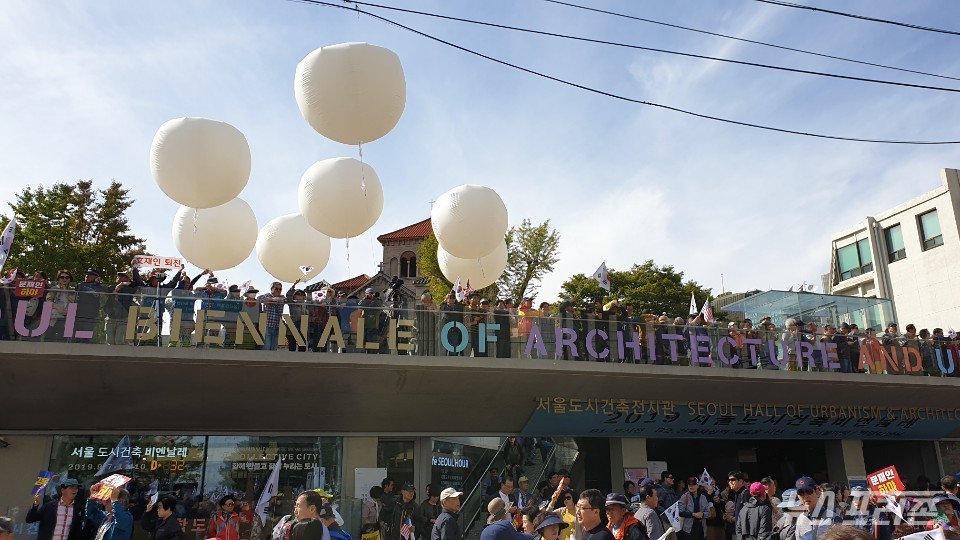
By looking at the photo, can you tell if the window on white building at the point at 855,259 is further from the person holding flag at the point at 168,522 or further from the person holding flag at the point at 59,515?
the person holding flag at the point at 59,515

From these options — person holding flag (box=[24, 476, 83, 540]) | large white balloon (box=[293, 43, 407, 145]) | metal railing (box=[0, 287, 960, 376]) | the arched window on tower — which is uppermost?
the arched window on tower

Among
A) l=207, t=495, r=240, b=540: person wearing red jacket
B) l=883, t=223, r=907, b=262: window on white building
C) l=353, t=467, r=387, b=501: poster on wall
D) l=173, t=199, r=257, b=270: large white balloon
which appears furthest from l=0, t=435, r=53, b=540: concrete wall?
l=883, t=223, r=907, b=262: window on white building

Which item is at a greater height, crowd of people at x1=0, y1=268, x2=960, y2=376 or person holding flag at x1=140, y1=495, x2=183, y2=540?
crowd of people at x1=0, y1=268, x2=960, y2=376

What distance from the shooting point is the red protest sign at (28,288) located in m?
12.1

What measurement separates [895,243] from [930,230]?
102 inches

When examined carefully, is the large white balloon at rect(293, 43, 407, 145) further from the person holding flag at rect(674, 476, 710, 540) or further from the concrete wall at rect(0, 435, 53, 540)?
the concrete wall at rect(0, 435, 53, 540)

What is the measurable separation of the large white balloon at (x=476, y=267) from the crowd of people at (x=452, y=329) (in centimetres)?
45

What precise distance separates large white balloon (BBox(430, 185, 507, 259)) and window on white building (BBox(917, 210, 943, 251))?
1092 inches

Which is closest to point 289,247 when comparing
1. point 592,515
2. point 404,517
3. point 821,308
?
point 404,517

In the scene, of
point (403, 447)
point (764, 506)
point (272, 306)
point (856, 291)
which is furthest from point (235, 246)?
point (856, 291)

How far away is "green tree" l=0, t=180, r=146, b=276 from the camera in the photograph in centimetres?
2453

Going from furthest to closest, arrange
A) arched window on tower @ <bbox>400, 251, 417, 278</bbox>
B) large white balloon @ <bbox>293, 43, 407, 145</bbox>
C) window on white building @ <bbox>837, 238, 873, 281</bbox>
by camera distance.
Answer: arched window on tower @ <bbox>400, 251, 417, 278</bbox>
window on white building @ <bbox>837, 238, 873, 281</bbox>
large white balloon @ <bbox>293, 43, 407, 145</bbox>

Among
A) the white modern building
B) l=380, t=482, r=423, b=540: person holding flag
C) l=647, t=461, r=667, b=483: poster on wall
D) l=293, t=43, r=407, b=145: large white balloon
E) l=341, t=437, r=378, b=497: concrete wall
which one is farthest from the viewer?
the white modern building

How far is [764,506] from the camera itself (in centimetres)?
870
